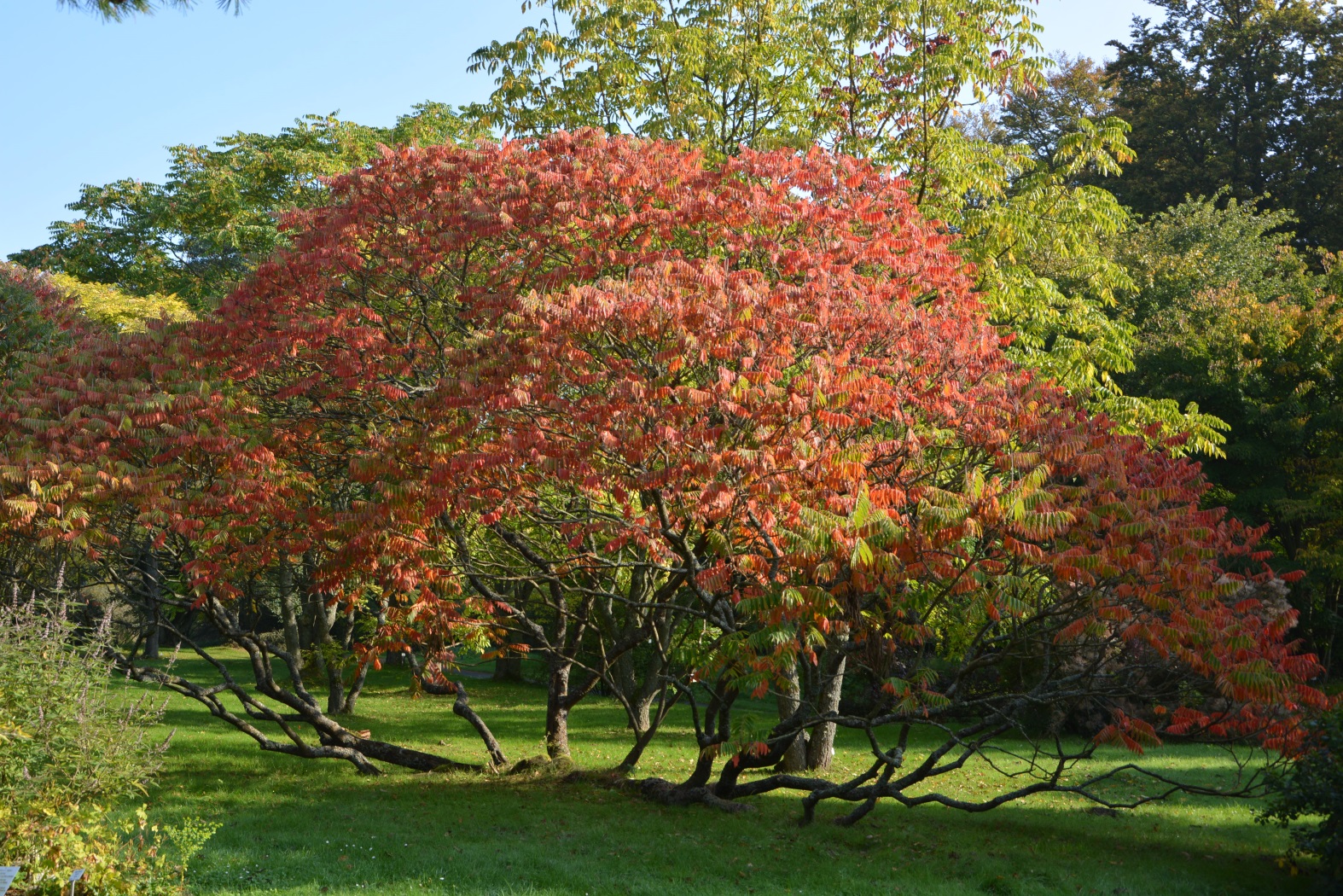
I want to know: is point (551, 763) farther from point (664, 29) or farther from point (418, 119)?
point (418, 119)

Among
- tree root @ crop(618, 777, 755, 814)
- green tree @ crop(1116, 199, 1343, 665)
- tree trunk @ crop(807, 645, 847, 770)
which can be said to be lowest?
tree root @ crop(618, 777, 755, 814)

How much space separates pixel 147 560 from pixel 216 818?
486 cm

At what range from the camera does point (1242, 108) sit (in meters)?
41.9

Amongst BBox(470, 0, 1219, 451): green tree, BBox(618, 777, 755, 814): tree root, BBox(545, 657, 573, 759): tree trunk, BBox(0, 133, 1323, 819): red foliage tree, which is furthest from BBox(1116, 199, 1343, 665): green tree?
BBox(545, 657, 573, 759): tree trunk

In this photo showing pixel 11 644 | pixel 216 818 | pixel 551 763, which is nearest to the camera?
pixel 11 644

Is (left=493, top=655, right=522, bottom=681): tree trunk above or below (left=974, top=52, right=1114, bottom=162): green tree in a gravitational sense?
below

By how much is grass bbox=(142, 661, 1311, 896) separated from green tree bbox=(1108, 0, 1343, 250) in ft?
114

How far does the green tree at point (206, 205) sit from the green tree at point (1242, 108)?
30.5m

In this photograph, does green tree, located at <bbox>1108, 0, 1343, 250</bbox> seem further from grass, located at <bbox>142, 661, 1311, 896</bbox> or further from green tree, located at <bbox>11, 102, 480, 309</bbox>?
grass, located at <bbox>142, 661, 1311, 896</bbox>

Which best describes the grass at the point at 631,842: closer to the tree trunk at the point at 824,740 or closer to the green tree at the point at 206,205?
the tree trunk at the point at 824,740

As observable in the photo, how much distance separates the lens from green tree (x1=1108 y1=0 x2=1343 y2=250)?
4006 cm

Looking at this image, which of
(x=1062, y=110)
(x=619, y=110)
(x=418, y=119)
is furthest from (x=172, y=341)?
(x=1062, y=110)

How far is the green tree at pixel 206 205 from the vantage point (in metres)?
26.9

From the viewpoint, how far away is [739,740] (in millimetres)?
9531
